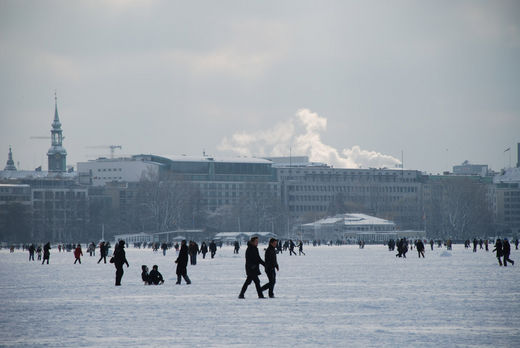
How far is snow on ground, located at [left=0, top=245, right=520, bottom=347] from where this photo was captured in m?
20.7

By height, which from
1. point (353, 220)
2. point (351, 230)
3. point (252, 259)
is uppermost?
point (353, 220)

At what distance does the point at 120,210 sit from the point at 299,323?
176 metres

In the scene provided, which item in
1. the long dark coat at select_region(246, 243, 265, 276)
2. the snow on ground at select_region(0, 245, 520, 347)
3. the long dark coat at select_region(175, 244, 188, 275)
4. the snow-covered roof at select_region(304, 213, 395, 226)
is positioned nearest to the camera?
the snow on ground at select_region(0, 245, 520, 347)

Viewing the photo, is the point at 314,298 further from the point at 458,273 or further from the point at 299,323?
the point at 458,273

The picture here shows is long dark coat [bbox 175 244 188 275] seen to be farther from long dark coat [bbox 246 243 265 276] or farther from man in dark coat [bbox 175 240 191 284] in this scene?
long dark coat [bbox 246 243 265 276]

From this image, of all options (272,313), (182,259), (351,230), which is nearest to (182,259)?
(182,259)

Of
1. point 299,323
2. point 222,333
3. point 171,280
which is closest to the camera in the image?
point 222,333

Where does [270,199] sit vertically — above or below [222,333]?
above

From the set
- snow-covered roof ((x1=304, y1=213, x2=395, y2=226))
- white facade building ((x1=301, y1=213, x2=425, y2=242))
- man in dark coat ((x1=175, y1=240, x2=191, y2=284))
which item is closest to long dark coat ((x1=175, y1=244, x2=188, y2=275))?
man in dark coat ((x1=175, y1=240, x2=191, y2=284))

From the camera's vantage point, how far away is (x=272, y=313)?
25.4 meters

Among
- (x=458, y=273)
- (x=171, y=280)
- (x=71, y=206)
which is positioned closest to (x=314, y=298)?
(x=171, y=280)

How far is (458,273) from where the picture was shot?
144 ft

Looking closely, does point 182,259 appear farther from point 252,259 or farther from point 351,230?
point 351,230

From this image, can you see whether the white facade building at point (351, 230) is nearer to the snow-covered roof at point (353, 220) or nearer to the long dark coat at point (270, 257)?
the snow-covered roof at point (353, 220)
